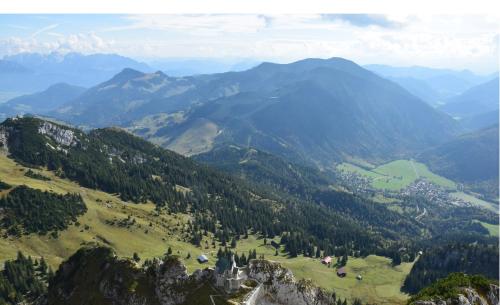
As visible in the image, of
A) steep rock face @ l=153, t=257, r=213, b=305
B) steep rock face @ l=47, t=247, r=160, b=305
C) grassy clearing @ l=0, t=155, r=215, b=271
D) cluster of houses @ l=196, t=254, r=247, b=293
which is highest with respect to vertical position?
cluster of houses @ l=196, t=254, r=247, b=293

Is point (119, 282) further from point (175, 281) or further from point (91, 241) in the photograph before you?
point (91, 241)

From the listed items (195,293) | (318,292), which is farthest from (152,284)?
(318,292)

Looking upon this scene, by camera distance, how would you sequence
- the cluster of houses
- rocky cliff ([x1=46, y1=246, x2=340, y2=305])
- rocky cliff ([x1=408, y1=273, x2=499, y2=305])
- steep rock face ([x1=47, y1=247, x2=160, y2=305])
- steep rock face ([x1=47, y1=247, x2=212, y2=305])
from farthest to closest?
1. steep rock face ([x1=47, y1=247, x2=160, y2=305])
2. rocky cliff ([x1=408, y1=273, x2=499, y2=305])
3. steep rock face ([x1=47, y1=247, x2=212, y2=305])
4. rocky cliff ([x1=46, y1=246, x2=340, y2=305])
5. the cluster of houses

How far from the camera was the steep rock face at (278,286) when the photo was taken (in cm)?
6375

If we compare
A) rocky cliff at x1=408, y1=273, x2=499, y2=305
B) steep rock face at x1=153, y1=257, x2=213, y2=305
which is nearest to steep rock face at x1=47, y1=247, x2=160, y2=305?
steep rock face at x1=153, y1=257, x2=213, y2=305

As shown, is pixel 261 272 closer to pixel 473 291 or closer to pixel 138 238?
pixel 473 291

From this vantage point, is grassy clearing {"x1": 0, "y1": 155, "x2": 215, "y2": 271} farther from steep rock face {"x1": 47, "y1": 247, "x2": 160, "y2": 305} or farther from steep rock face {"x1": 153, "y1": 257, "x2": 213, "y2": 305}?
steep rock face {"x1": 153, "y1": 257, "x2": 213, "y2": 305}

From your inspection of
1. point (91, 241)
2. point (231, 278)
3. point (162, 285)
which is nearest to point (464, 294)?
point (231, 278)

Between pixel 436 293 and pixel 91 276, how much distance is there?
64829mm

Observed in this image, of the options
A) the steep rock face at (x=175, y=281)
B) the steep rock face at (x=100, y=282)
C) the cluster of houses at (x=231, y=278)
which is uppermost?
the cluster of houses at (x=231, y=278)

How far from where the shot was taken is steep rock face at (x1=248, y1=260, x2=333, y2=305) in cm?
6375

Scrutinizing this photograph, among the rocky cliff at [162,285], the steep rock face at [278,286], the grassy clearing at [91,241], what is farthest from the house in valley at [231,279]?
the grassy clearing at [91,241]

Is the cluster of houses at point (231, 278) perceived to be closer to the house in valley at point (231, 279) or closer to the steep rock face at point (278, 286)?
the house in valley at point (231, 279)

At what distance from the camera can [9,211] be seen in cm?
17112
